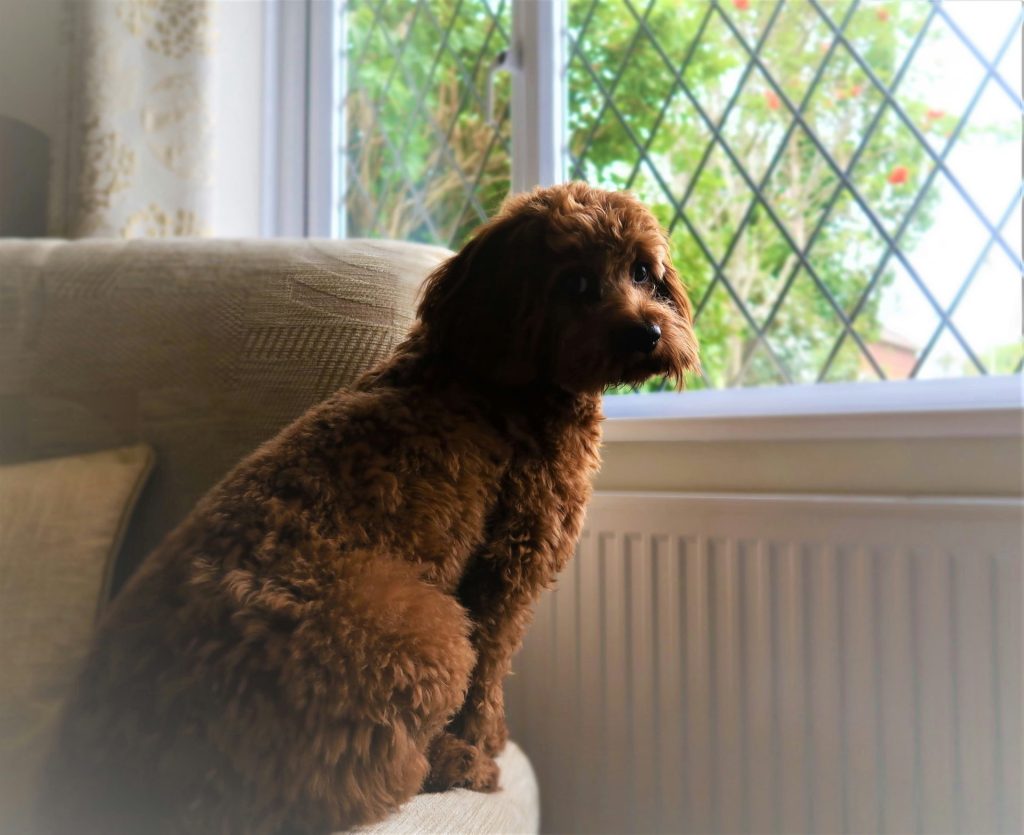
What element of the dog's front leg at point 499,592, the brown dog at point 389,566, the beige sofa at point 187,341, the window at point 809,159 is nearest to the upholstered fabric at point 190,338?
the beige sofa at point 187,341

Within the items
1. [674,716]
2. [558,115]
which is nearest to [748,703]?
[674,716]

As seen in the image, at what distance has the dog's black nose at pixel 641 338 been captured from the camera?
26.8 inches

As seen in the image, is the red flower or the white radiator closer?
the white radiator

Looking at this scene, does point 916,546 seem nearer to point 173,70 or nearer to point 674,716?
point 674,716

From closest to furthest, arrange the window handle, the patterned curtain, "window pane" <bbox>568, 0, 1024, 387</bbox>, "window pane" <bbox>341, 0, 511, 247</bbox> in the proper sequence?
"window pane" <bbox>568, 0, 1024, 387</bbox>, the patterned curtain, the window handle, "window pane" <bbox>341, 0, 511, 247</bbox>

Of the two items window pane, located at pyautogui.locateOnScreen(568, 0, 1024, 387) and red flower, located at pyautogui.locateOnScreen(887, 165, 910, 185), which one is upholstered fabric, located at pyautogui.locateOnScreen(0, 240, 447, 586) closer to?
window pane, located at pyautogui.locateOnScreen(568, 0, 1024, 387)

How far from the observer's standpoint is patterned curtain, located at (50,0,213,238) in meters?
1.39

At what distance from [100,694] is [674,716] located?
2.73 feet

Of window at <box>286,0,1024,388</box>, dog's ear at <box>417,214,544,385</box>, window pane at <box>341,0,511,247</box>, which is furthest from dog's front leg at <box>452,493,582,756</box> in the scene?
window pane at <box>341,0,511,247</box>

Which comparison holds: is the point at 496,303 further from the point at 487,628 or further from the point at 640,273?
the point at 487,628

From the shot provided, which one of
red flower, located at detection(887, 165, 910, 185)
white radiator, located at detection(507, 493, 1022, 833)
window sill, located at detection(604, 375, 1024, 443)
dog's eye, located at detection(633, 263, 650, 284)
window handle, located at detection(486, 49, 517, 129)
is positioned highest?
window handle, located at detection(486, 49, 517, 129)

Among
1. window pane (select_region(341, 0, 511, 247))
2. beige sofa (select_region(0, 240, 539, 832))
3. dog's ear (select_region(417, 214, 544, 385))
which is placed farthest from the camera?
window pane (select_region(341, 0, 511, 247))

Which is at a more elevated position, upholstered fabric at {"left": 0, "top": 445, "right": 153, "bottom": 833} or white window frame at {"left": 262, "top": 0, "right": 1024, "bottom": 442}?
white window frame at {"left": 262, "top": 0, "right": 1024, "bottom": 442}

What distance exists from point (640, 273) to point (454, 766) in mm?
468
